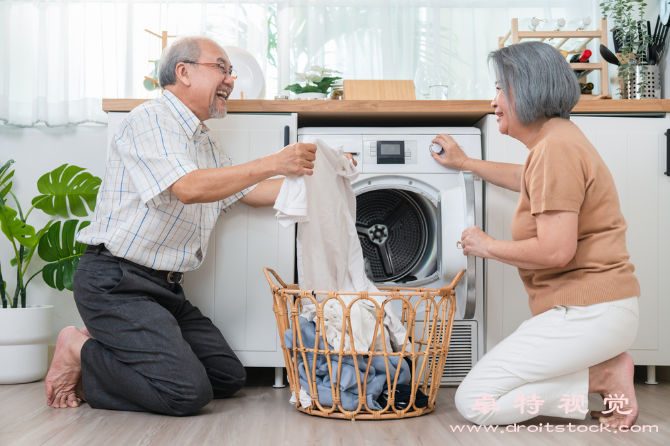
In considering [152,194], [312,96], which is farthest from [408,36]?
[152,194]

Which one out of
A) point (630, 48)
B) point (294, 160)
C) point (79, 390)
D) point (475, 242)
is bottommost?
point (79, 390)

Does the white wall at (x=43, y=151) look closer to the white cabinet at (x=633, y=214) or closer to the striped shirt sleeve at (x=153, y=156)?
the striped shirt sleeve at (x=153, y=156)

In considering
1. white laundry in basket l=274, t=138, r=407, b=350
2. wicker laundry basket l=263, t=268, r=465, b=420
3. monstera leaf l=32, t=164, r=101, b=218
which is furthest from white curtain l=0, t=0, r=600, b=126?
wicker laundry basket l=263, t=268, r=465, b=420

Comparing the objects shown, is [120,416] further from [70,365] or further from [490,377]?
[490,377]

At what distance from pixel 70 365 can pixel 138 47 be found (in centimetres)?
154

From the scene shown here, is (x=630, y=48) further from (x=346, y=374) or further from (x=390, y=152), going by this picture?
(x=346, y=374)

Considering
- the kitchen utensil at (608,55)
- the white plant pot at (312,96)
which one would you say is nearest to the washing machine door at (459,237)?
the white plant pot at (312,96)

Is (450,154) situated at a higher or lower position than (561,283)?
higher

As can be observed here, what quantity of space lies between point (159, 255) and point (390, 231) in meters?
0.82

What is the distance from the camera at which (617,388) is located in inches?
55.0

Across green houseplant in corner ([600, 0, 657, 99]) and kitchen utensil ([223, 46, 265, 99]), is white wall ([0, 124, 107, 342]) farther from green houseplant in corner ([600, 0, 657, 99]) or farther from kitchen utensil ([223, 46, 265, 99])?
green houseplant in corner ([600, 0, 657, 99])

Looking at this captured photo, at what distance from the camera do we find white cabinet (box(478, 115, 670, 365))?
1889 mm

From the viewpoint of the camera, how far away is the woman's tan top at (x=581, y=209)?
1.31 metres

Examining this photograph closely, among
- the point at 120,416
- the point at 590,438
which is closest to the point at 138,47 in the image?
the point at 120,416
